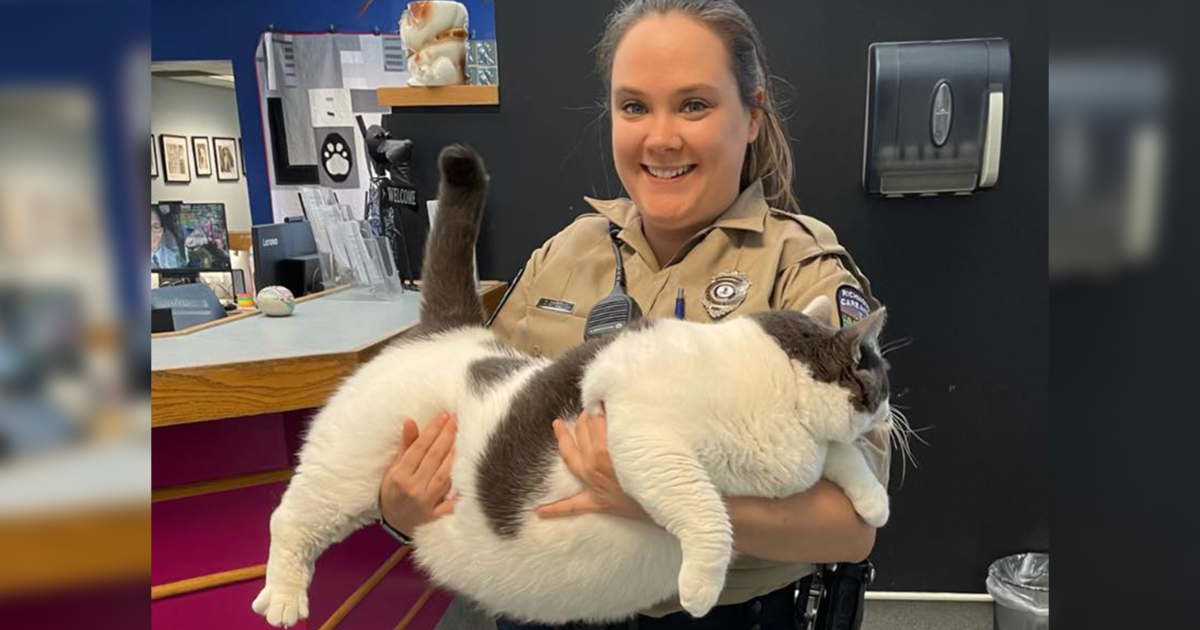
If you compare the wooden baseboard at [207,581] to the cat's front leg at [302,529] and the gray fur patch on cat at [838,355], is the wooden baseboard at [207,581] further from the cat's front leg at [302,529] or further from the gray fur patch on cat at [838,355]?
the gray fur patch on cat at [838,355]

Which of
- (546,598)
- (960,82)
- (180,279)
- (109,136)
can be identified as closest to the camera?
(109,136)

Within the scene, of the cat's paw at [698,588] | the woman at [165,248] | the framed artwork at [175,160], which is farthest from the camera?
the framed artwork at [175,160]

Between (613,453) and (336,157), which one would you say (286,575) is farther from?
(336,157)

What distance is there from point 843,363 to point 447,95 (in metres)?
2.00

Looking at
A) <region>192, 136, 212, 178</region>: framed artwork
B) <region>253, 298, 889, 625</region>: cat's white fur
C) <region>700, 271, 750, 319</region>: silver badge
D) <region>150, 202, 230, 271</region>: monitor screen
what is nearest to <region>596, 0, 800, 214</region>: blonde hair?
<region>700, 271, 750, 319</region>: silver badge

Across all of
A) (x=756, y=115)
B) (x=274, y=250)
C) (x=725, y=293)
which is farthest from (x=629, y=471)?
(x=274, y=250)

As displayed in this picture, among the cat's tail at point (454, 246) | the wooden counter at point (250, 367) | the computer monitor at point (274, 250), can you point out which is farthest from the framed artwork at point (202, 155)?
the cat's tail at point (454, 246)

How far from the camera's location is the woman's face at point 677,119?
123 cm

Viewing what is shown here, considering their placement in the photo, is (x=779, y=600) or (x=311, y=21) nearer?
(x=779, y=600)

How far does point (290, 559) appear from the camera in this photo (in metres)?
1.15

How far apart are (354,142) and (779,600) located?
436 centimetres

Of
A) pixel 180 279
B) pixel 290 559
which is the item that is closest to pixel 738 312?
pixel 290 559

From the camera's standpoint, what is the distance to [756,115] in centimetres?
138

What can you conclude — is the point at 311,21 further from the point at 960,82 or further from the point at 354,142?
the point at 960,82
